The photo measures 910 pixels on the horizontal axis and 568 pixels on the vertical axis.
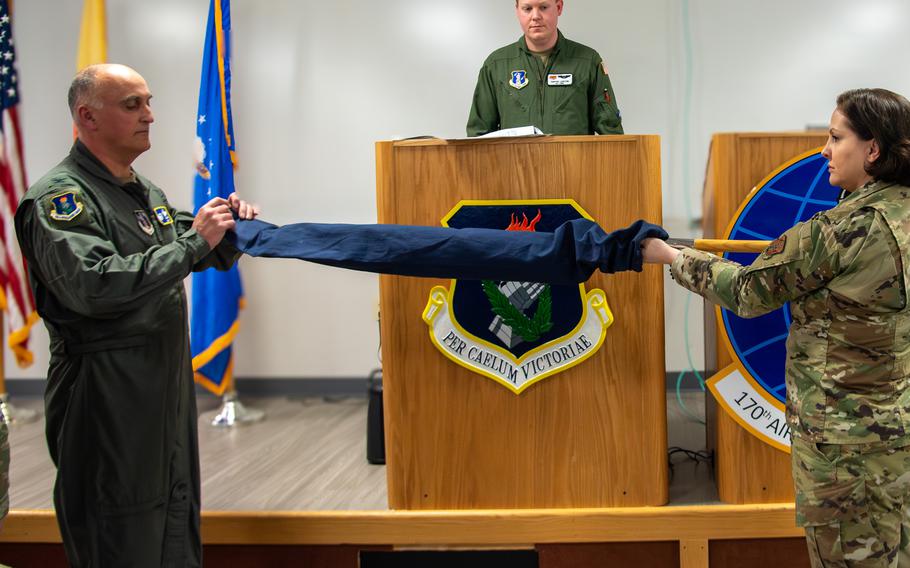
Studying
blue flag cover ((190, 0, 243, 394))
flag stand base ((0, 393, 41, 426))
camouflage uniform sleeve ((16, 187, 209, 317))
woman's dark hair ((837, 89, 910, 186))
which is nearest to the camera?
woman's dark hair ((837, 89, 910, 186))

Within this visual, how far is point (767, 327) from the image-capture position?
6.95ft

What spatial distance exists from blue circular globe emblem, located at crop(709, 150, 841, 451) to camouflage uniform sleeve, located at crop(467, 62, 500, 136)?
116cm

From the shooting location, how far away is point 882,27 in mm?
3795

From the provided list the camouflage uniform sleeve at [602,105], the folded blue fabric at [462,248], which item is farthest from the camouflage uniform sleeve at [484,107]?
the folded blue fabric at [462,248]

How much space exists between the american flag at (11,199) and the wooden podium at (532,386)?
2650mm

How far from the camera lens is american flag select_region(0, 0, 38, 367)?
380cm

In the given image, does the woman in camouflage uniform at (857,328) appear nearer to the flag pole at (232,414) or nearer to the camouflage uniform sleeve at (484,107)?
the camouflage uniform sleeve at (484,107)

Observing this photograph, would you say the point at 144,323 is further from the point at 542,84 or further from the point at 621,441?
the point at 542,84

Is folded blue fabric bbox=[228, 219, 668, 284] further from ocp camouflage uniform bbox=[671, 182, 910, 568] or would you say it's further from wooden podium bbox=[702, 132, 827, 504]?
wooden podium bbox=[702, 132, 827, 504]

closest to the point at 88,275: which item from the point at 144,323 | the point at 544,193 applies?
the point at 144,323

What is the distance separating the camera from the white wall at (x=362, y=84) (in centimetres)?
384

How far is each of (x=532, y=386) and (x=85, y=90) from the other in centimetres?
141

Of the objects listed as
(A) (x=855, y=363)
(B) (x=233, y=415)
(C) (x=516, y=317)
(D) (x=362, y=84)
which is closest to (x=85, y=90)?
(C) (x=516, y=317)

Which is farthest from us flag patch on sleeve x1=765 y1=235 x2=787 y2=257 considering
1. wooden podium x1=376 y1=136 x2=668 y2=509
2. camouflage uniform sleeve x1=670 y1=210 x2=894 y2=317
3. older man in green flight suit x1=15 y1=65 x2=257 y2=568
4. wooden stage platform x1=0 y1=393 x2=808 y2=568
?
older man in green flight suit x1=15 y1=65 x2=257 y2=568
